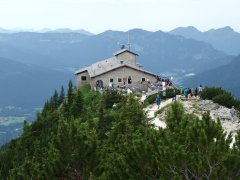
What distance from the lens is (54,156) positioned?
25.0 metres

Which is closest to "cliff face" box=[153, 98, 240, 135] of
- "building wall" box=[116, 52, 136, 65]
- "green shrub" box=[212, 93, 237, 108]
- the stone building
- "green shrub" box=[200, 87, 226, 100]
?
"green shrub" box=[212, 93, 237, 108]

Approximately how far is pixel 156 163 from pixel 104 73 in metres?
57.8

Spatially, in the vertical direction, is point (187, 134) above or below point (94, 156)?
above

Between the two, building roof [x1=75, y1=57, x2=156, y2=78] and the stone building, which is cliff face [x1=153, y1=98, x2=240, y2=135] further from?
building roof [x1=75, y1=57, x2=156, y2=78]

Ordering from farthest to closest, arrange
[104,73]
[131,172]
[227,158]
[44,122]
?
[104,73] → [44,122] → [131,172] → [227,158]

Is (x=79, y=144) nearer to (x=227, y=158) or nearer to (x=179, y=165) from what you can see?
(x=179, y=165)

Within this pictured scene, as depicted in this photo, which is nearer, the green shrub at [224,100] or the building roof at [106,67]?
the green shrub at [224,100]

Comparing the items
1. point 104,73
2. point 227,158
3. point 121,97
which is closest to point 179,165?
point 227,158

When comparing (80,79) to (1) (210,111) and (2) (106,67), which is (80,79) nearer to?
(2) (106,67)

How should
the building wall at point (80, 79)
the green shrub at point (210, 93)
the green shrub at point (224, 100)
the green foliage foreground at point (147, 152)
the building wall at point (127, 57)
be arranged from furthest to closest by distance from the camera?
the building wall at point (127, 57) → the building wall at point (80, 79) → the green shrub at point (210, 93) → the green shrub at point (224, 100) → the green foliage foreground at point (147, 152)

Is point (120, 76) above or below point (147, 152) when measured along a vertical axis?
above

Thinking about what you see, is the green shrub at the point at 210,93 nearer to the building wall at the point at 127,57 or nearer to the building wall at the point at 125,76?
the building wall at the point at 125,76

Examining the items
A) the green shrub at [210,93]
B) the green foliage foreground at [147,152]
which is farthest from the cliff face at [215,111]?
the green foliage foreground at [147,152]

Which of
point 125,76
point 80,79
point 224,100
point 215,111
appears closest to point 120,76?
point 125,76
